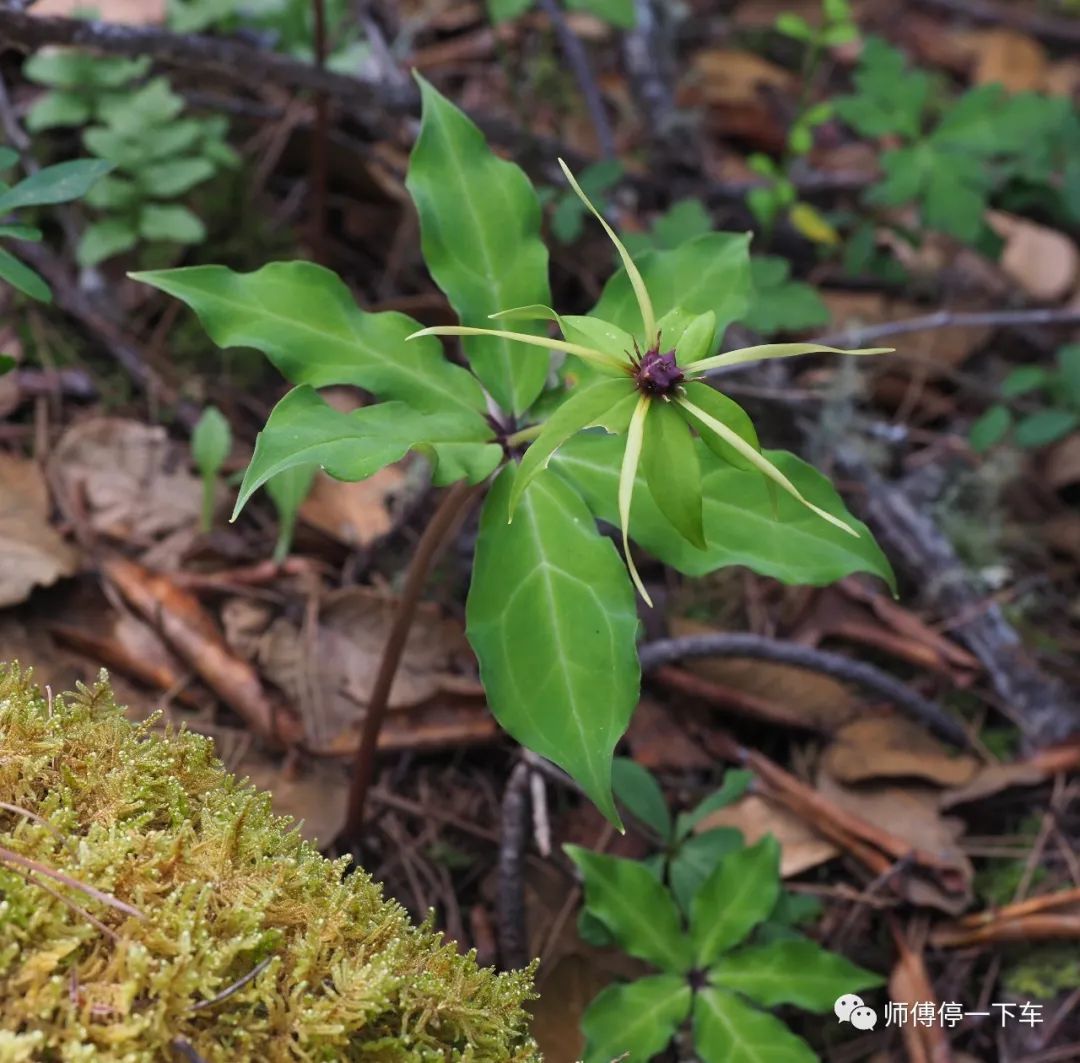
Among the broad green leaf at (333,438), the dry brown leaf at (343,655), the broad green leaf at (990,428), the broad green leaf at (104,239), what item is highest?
the broad green leaf at (333,438)

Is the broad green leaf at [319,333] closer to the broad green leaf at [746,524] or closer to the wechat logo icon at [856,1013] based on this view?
the broad green leaf at [746,524]

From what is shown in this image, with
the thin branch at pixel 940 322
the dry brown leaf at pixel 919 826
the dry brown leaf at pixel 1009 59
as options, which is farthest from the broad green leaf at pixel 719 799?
the dry brown leaf at pixel 1009 59

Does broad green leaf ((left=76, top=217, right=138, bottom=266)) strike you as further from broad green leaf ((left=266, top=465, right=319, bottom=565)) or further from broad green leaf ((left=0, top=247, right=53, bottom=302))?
broad green leaf ((left=0, top=247, right=53, bottom=302))

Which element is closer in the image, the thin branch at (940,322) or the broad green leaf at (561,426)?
the broad green leaf at (561,426)

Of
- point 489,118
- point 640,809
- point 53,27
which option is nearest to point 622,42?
point 489,118

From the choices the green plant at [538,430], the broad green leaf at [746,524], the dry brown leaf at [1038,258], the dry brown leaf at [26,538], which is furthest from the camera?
the dry brown leaf at [1038,258]

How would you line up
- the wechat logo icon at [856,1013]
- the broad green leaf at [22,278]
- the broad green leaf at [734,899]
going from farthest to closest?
the wechat logo icon at [856,1013] < the broad green leaf at [734,899] < the broad green leaf at [22,278]

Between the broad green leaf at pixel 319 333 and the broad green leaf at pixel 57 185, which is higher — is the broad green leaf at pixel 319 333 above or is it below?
below

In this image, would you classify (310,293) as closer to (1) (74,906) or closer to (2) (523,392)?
(2) (523,392)
